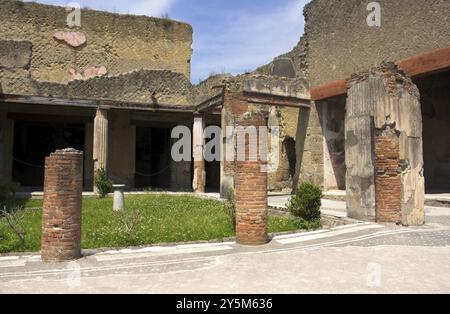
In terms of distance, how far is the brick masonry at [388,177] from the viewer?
7844mm

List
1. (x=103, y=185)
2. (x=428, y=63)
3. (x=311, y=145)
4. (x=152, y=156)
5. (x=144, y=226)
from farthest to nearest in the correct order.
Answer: (x=152, y=156) < (x=311, y=145) < (x=103, y=185) < (x=428, y=63) < (x=144, y=226)

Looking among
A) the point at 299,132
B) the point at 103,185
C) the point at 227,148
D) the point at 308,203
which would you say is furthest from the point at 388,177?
the point at 103,185

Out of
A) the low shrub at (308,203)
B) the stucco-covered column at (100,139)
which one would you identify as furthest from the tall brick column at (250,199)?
the stucco-covered column at (100,139)

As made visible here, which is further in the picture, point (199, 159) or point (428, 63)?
point (199, 159)

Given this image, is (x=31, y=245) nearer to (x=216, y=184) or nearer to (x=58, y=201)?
(x=58, y=201)

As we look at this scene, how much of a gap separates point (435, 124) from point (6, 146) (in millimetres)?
15628

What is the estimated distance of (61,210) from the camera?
5.16 metres

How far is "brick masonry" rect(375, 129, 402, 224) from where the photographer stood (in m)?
7.84

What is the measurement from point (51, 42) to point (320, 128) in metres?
11.8

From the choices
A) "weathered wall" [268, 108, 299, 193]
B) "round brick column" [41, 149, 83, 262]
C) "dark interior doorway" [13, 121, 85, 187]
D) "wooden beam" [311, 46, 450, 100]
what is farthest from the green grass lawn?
"dark interior doorway" [13, 121, 85, 187]

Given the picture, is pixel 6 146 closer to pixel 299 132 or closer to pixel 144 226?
pixel 144 226

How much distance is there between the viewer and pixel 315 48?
15141 millimetres

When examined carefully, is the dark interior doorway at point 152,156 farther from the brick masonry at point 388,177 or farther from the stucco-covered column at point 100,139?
the brick masonry at point 388,177
